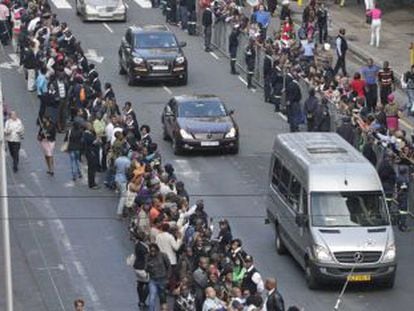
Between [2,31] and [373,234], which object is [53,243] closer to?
[373,234]

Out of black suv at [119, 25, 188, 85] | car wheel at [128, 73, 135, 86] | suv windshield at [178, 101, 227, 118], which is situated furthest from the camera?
car wheel at [128, 73, 135, 86]

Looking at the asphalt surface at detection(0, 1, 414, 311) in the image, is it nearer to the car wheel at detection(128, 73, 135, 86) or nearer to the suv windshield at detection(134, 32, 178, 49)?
the car wheel at detection(128, 73, 135, 86)

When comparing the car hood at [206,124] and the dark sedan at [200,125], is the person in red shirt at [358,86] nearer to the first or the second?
the dark sedan at [200,125]

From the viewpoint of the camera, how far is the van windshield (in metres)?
30.7

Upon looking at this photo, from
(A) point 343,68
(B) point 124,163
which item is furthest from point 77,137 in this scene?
(A) point 343,68

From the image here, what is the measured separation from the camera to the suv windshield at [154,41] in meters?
49.2

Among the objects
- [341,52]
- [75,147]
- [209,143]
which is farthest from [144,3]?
[75,147]

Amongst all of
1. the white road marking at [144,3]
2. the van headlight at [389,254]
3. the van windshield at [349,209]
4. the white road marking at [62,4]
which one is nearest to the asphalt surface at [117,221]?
the van headlight at [389,254]

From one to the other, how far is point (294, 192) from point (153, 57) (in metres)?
17.4

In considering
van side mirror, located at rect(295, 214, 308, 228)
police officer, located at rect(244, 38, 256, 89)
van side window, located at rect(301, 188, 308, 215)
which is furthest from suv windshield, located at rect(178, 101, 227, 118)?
van side mirror, located at rect(295, 214, 308, 228)

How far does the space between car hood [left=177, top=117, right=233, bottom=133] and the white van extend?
24.4ft

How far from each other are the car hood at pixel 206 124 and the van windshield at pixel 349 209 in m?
9.68

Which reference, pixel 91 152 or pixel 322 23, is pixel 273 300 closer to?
pixel 91 152

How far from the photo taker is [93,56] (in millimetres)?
53906
